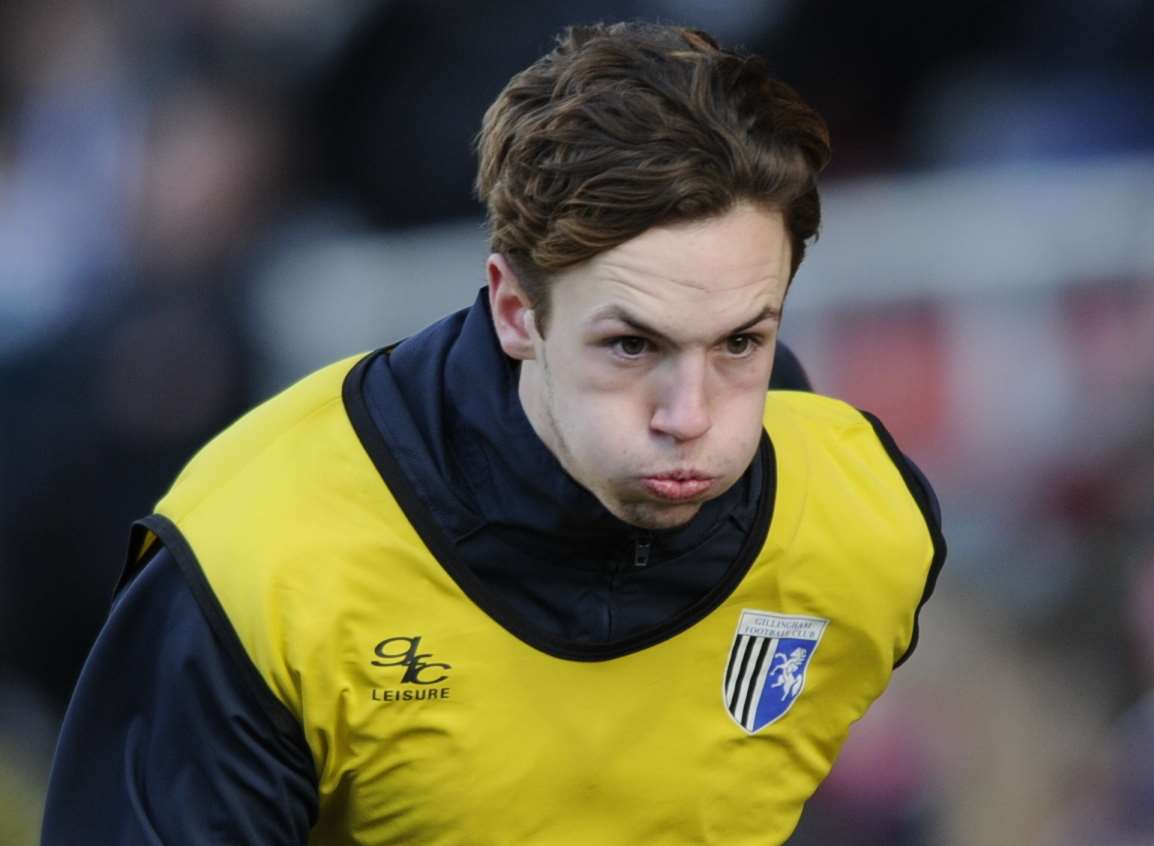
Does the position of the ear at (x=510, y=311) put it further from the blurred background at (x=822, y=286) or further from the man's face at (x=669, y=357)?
the blurred background at (x=822, y=286)

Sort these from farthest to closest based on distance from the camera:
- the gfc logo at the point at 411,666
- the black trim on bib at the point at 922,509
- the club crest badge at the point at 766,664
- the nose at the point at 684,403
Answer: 1. the black trim on bib at the point at 922,509
2. the club crest badge at the point at 766,664
3. the gfc logo at the point at 411,666
4. the nose at the point at 684,403

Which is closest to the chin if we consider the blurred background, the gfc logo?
the gfc logo

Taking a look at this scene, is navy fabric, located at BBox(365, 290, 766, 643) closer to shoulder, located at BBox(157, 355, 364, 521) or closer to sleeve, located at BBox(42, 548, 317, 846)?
shoulder, located at BBox(157, 355, 364, 521)

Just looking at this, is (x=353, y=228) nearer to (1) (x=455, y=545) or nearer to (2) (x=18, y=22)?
(2) (x=18, y=22)

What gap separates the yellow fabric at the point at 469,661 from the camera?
2.44 metres

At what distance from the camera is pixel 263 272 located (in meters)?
4.87

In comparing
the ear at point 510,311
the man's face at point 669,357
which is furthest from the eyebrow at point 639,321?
the ear at point 510,311

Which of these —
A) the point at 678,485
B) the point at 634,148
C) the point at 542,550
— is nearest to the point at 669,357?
the point at 678,485

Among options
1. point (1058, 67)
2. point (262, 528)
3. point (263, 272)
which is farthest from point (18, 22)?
point (262, 528)

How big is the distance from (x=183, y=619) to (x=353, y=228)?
261 centimetres

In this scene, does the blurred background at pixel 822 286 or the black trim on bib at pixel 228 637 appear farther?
the blurred background at pixel 822 286

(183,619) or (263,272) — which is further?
(263,272)

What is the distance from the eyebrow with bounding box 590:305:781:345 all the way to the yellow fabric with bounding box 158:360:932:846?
42 cm

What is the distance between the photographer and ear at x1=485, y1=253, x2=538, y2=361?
245 cm
